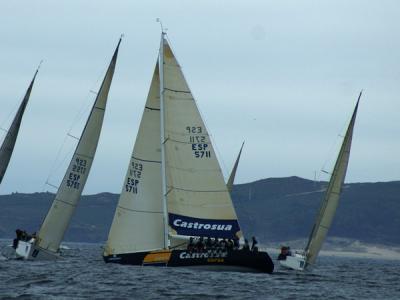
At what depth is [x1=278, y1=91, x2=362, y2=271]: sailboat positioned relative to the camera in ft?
199

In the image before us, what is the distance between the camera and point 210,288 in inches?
1464

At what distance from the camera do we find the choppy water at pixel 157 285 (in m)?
34.6

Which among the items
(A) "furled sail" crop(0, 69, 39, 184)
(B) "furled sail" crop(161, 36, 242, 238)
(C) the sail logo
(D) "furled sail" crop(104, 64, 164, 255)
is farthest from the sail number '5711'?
(A) "furled sail" crop(0, 69, 39, 184)

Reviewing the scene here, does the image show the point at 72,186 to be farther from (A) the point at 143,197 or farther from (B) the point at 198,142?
(B) the point at 198,142

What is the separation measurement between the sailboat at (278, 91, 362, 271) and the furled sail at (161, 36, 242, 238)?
16533 mm

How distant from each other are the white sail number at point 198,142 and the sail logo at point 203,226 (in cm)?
277

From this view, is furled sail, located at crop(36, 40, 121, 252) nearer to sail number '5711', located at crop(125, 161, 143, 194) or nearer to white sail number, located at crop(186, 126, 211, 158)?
sail number '5711', located at crop(125, 161, 143, 194)

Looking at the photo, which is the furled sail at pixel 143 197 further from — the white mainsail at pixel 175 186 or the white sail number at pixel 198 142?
the white sail number at pixel 198 142

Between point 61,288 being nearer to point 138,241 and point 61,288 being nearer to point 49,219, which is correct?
point 138,241

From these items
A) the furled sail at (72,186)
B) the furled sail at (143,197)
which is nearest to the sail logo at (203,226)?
the furled sail at (143,197)

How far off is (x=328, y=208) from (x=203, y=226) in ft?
56.7

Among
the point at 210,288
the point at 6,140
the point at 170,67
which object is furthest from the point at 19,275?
the point at 6,140

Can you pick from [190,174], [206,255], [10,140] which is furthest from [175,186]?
[10,140]

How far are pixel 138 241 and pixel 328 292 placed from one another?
9.64 metres
